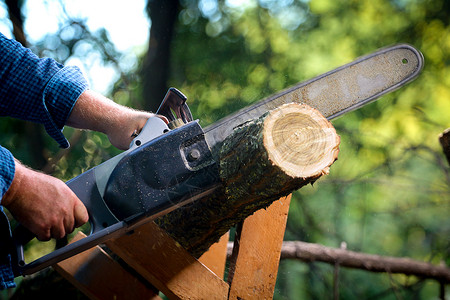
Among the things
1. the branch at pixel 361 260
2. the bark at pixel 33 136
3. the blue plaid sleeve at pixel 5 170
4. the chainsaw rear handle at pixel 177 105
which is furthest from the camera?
the bark at pixel 33 136

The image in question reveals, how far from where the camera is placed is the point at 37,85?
4.31ft

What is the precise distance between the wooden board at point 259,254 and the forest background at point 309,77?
7.82ft

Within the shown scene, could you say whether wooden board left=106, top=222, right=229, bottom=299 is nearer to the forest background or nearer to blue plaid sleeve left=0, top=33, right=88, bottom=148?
blue plaid sleeve left=0, top=33, right=88, bottom=148

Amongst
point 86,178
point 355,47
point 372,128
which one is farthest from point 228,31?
point 86,178

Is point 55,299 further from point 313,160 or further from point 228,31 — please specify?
point 228,31

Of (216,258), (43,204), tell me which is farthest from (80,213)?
(216,258)

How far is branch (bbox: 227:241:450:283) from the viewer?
2.53 m

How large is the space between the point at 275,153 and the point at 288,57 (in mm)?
3809

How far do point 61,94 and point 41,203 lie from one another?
1.42 feet

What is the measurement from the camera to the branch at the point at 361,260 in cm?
253

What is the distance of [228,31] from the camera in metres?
4.63

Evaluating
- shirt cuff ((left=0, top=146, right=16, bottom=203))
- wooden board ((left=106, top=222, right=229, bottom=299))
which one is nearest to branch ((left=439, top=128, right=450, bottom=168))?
wooden board ((left=106, top=222, right=229, bottom=299))

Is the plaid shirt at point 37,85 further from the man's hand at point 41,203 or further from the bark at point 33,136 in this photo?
the bark at point 33,136

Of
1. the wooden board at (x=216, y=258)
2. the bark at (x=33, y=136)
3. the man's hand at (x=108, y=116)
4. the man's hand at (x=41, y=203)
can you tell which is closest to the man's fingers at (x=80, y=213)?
the man's hand at (x=41, y=203)
